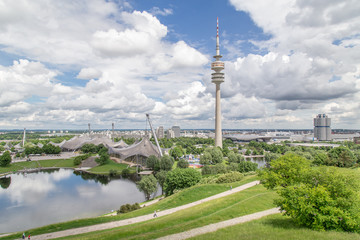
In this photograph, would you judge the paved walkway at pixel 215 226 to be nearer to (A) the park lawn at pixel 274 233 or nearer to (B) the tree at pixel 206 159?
(A) the park lawn at pixel 274 233

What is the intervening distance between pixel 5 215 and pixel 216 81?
8172 cm

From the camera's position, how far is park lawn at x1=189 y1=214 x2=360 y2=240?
1157 centimetres

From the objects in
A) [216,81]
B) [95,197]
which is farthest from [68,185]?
[216,81]

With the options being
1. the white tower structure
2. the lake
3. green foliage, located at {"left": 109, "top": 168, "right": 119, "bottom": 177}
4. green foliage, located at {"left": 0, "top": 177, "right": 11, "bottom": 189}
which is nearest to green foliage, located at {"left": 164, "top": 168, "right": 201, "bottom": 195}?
the lake

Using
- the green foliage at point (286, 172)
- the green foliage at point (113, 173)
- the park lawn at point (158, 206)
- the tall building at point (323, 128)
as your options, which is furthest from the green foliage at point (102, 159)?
the tall building at point (323, 128)

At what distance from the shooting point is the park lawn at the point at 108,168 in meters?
66.9

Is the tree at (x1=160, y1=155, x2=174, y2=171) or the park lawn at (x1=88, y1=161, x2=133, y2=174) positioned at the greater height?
the tree at (x1=160, y1=155, x2=174, y2=171)

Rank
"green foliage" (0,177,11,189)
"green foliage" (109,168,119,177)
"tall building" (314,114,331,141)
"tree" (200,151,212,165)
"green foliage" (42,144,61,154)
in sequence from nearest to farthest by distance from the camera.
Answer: "green foliage" (0,177,11,189) → "green foliage" (109,168,119,177) → "tree" (200,151,212,165) → "green foliage" (42,144,61,154) → "tall building" (314,114,331,141)

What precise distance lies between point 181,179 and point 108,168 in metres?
39.7

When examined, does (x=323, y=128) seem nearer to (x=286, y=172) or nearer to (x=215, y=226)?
(x=286, y=172)

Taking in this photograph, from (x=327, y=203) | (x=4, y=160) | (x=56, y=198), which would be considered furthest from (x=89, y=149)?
(x=327, y=203)

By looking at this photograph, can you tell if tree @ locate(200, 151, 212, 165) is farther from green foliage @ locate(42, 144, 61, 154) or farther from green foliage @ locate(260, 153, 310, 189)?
green foliage @ locate(42, 144, 61, 154)

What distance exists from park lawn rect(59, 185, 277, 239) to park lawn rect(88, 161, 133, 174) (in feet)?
152

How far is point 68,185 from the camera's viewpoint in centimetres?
5122
